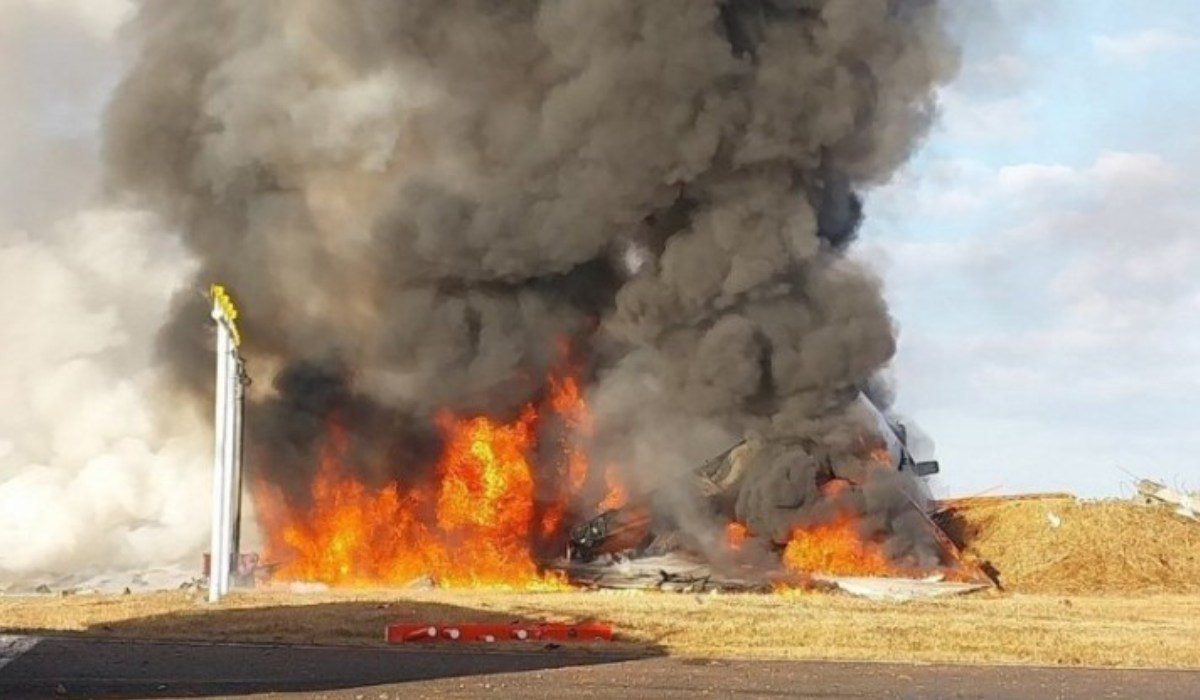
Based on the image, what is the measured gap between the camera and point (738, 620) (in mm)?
23328

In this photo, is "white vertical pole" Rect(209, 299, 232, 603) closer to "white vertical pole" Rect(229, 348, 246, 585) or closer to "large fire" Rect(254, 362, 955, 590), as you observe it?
"white vertical pole" Rect(229, 348, 246, 585)

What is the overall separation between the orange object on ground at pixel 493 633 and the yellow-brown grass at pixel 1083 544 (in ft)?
49.7

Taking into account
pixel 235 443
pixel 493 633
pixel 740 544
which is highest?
pixel 235 443

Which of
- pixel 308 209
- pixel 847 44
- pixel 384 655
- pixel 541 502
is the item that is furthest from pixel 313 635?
pixel 847 44

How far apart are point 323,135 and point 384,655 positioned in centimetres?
2214

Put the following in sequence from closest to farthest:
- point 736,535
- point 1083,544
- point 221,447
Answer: point 221,447
point 736,535
point 1083,544

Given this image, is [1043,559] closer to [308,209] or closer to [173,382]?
[308,209]

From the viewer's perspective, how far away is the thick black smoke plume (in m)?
35.8

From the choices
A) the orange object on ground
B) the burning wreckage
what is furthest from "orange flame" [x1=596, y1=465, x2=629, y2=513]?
the orange object on ground

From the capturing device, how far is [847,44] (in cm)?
3656

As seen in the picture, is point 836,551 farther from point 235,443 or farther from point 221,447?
point 221,447

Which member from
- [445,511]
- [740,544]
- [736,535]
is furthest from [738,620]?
[445,511]

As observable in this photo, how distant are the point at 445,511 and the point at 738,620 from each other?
15.2 metres

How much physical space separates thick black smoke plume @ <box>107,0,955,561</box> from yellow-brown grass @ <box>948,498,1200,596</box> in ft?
17.0
